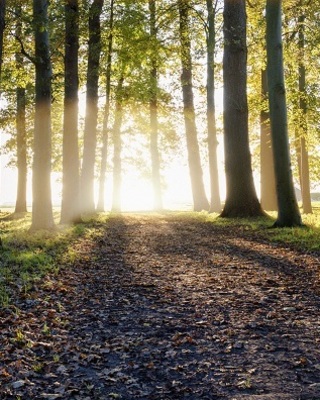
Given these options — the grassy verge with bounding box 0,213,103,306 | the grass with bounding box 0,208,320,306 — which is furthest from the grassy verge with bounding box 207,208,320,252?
the grassy verge with bounding box 0,213,103,306

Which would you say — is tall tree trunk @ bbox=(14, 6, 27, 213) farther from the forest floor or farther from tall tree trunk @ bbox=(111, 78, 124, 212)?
the forest floor

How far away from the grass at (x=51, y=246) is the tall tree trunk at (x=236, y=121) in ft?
2.76

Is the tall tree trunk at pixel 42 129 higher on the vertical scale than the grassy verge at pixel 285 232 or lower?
higher

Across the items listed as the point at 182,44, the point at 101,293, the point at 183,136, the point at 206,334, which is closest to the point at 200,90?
the point at 183,136

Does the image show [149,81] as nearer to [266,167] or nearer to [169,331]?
[266,167]

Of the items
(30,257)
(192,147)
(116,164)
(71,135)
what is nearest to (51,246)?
(30,257)

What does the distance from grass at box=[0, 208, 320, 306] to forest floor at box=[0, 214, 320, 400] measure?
37cm

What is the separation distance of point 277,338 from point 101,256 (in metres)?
6.63

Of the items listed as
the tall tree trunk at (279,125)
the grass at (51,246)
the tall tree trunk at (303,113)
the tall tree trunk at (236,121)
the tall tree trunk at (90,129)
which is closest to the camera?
the grass at (51,246)

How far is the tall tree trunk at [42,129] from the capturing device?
14758 millimetres

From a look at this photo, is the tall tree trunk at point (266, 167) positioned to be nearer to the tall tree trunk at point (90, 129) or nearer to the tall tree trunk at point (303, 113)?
Result: the tall tree trunk at point (303, 113)

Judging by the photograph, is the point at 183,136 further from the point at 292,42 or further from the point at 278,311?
the point at 278,311

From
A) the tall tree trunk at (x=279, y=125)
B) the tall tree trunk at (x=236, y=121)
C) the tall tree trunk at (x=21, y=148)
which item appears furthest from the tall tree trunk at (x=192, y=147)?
the tall tree trunk at (x=279, y=125)

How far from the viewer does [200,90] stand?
99.3ft
